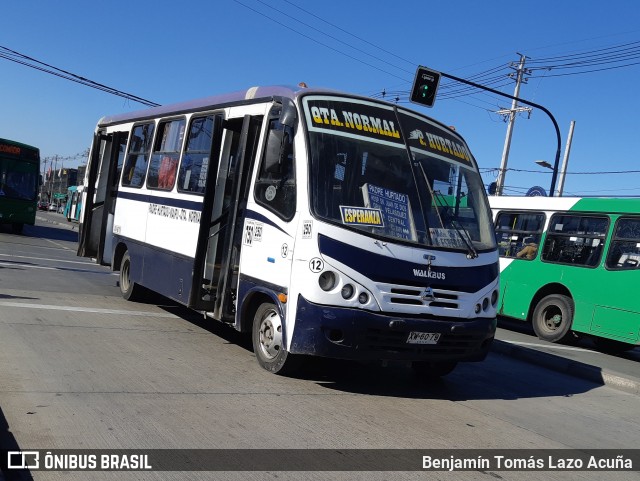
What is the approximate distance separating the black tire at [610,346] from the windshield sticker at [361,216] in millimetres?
9143

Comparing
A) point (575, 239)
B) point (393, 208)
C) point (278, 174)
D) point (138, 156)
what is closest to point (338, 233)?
point (393, 208)

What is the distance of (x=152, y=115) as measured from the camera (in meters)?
10.7

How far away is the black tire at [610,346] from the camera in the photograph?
1355cm

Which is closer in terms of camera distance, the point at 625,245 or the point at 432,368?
the point at 432,368

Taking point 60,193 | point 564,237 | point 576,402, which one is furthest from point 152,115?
point 60,193

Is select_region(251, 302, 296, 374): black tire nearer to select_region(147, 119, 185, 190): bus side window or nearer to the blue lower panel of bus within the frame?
the blue lower panel of bus

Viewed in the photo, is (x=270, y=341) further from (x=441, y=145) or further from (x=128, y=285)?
(x=128, y=285)

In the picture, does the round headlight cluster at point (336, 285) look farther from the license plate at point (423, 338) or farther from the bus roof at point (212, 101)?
the bus roof at point (212, 101)

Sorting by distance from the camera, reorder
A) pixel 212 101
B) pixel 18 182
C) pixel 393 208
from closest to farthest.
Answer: pixel 393 208 → pixel 212 101 → pixel 18 182

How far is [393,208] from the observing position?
6.61 meters

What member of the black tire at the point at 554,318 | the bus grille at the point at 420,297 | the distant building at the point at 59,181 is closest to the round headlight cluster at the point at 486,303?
the bus grille at the point at 420,297

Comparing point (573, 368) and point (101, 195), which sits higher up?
point (101, 195)

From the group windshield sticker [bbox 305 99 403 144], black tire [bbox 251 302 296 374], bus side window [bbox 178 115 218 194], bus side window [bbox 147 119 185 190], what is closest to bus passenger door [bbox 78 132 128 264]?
bus side window [bbox 147 119 185 190]

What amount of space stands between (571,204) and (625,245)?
1655 mm
